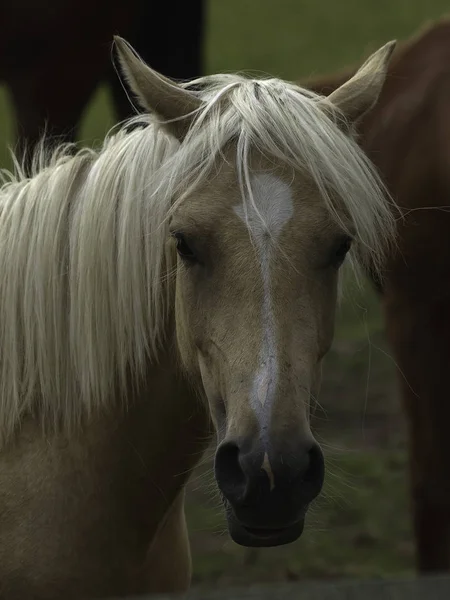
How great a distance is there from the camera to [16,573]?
2645 mm

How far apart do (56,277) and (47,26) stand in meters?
3.19

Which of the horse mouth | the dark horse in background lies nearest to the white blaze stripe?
the horse mouth

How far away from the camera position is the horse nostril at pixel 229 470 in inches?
89.7

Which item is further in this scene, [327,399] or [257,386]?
[327,399]

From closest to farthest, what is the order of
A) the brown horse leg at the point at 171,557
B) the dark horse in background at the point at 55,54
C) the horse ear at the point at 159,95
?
1. the horse ear at the point at 159,95
2. the brown horse leg at the point at 171,557
3. the dark horse in background at the point at 55,54

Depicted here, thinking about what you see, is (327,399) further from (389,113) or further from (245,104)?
(245,104)

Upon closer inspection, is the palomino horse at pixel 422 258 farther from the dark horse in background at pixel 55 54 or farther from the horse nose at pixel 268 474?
the horse nose at pixel 268 474

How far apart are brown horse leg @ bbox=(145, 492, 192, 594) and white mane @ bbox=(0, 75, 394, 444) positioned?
0.43m

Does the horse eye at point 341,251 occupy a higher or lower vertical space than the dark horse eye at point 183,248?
lower

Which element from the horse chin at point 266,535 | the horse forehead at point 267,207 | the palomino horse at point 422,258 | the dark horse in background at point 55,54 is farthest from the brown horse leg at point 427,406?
the dark horse in background at point 55,54

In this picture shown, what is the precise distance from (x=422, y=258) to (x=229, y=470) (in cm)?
207

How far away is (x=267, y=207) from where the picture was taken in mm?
2453

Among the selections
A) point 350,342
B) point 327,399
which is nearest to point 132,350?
point 327,399

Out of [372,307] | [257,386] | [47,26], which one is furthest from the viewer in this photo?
[372,307]
